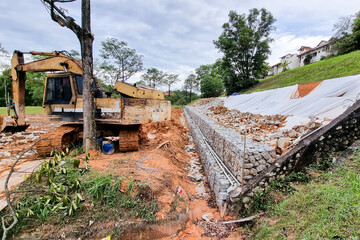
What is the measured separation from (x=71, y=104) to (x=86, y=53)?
1.64 meters

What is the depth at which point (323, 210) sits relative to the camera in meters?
1.85

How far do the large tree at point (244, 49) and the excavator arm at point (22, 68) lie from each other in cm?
2392

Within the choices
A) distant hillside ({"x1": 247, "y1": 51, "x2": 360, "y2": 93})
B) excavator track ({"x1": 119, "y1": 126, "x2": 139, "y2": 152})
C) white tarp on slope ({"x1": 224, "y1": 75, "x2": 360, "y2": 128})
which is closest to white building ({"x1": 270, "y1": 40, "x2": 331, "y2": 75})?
distant hillside ({"x1": 247, "y1": 51, "x2": 360, "y2": 93})

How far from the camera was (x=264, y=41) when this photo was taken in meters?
24.2

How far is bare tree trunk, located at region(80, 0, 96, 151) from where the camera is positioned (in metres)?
3.77

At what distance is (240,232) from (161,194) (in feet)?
4.38

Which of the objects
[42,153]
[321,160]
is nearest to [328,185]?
[321,160]

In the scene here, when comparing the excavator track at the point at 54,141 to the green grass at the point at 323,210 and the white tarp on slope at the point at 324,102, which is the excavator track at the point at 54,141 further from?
the white tarp on slope at the point at 324,102

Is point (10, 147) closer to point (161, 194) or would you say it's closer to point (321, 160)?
point (161, 194)

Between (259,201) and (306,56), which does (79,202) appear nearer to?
(259,201)

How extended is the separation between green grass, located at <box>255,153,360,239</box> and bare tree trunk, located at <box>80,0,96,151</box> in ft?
13.3

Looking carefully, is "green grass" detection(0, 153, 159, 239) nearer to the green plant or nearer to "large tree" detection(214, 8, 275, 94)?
the green plant

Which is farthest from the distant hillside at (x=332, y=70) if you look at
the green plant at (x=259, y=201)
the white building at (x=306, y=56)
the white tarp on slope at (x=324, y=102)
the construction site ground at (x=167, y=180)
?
the white building at (x=306, y=56)

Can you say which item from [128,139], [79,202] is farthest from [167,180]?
[128,139]
